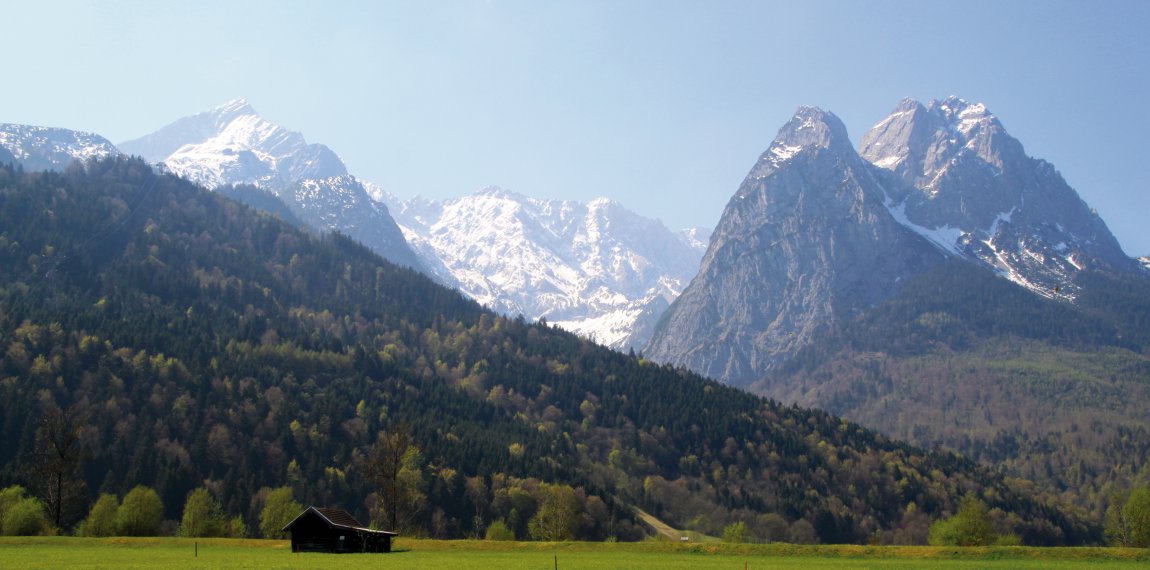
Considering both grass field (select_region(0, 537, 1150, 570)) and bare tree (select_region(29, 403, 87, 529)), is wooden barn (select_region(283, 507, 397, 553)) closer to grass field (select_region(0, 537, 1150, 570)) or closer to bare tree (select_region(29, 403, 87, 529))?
grass field (select_region(0, 537, 1150, 570))

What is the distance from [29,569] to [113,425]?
136m

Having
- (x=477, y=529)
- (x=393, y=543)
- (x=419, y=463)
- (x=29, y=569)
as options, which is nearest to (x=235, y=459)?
(x=419, y=463)

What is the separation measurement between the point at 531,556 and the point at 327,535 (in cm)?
2168

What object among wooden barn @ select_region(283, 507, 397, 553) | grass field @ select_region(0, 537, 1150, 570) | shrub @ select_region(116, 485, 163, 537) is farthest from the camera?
shrub @ select_region(116, 485, 163, 537)

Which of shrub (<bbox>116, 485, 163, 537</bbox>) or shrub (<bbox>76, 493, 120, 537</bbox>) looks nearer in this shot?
shrub (<bbox>76, 493, 120, 537</bbox>)

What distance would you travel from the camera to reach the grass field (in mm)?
77812

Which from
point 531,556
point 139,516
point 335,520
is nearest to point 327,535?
point 335,520

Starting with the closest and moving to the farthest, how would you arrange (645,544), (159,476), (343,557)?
(343,557) < (645,544) < (159,476)

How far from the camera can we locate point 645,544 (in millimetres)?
106312

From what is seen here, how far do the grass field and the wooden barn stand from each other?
230 centimetres

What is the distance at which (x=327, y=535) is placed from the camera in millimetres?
96938

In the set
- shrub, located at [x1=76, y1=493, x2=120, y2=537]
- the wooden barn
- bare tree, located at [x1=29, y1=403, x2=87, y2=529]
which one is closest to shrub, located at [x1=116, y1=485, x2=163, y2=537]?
shrub, located at [x1=76, y1=493, x2=120, y2=537]

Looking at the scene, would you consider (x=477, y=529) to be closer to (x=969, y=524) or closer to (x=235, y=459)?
(x=235, y=459)

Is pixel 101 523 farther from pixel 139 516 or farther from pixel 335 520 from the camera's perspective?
pixel 335 520
